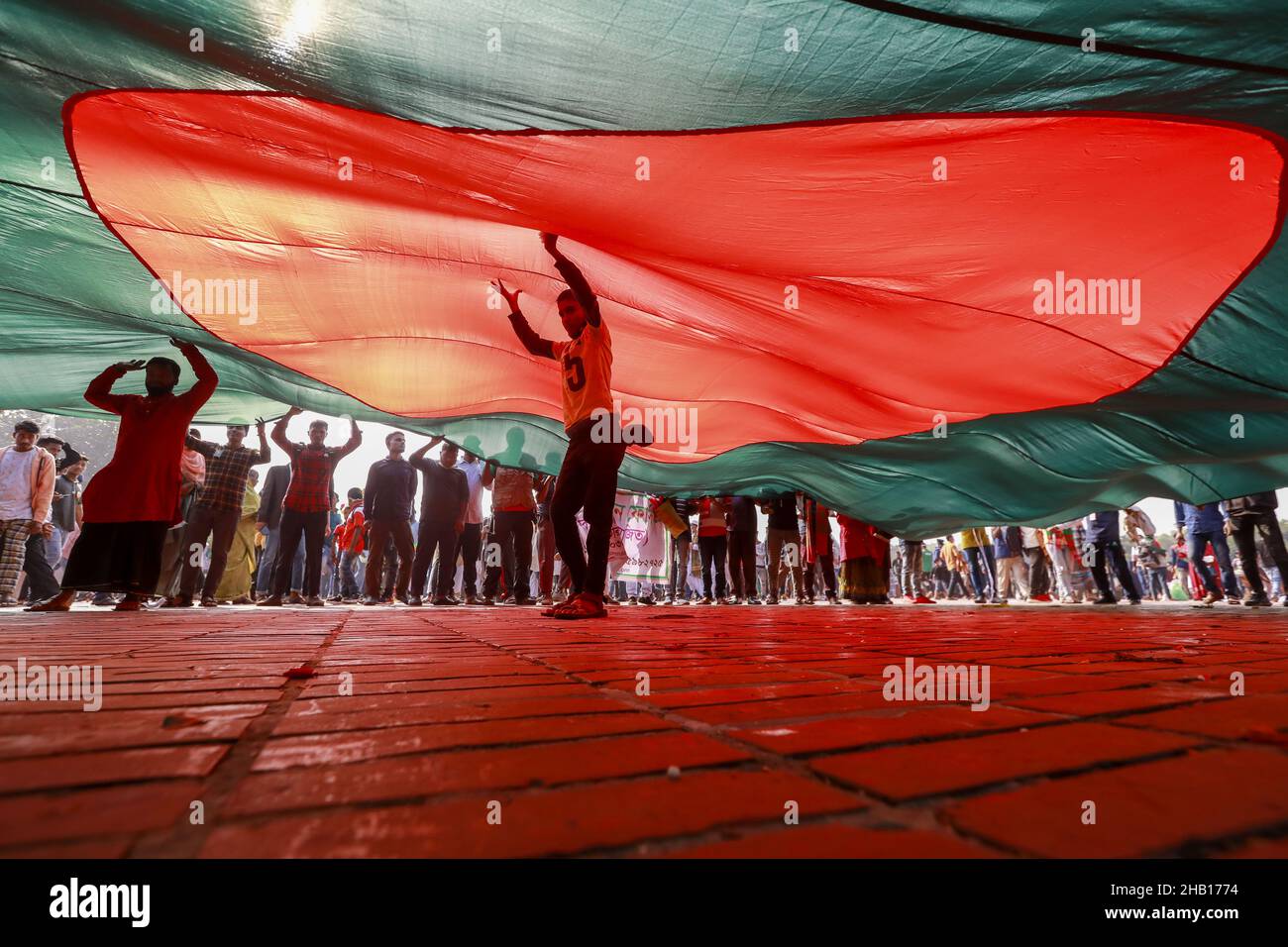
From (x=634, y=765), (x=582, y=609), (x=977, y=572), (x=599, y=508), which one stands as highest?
(x=599, y=508)

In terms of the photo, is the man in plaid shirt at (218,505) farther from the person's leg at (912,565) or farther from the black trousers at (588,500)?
the person's leg at (912,565)

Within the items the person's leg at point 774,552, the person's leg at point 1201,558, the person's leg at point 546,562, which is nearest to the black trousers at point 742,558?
the person's leg at point 774,552

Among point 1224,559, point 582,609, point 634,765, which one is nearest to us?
point 634,765

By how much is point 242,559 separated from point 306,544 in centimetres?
Answer: 155

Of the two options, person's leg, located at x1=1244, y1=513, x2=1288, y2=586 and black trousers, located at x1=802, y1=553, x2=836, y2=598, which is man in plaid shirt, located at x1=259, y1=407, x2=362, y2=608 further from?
person's leg, located at x1=1244, y1=513, x2=1288, y2=586

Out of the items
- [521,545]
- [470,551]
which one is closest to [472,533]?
[470,551]

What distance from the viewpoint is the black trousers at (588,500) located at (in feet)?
11.1

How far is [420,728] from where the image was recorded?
833 mm

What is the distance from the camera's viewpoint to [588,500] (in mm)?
3424

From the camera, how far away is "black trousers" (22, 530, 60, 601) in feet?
20.0

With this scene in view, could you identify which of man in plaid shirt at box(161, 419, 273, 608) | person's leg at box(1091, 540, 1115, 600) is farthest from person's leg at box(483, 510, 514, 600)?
person's leg at box(1091, 540, 1115, 600)

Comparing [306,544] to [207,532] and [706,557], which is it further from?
[706,557]

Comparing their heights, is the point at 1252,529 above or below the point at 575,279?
below
